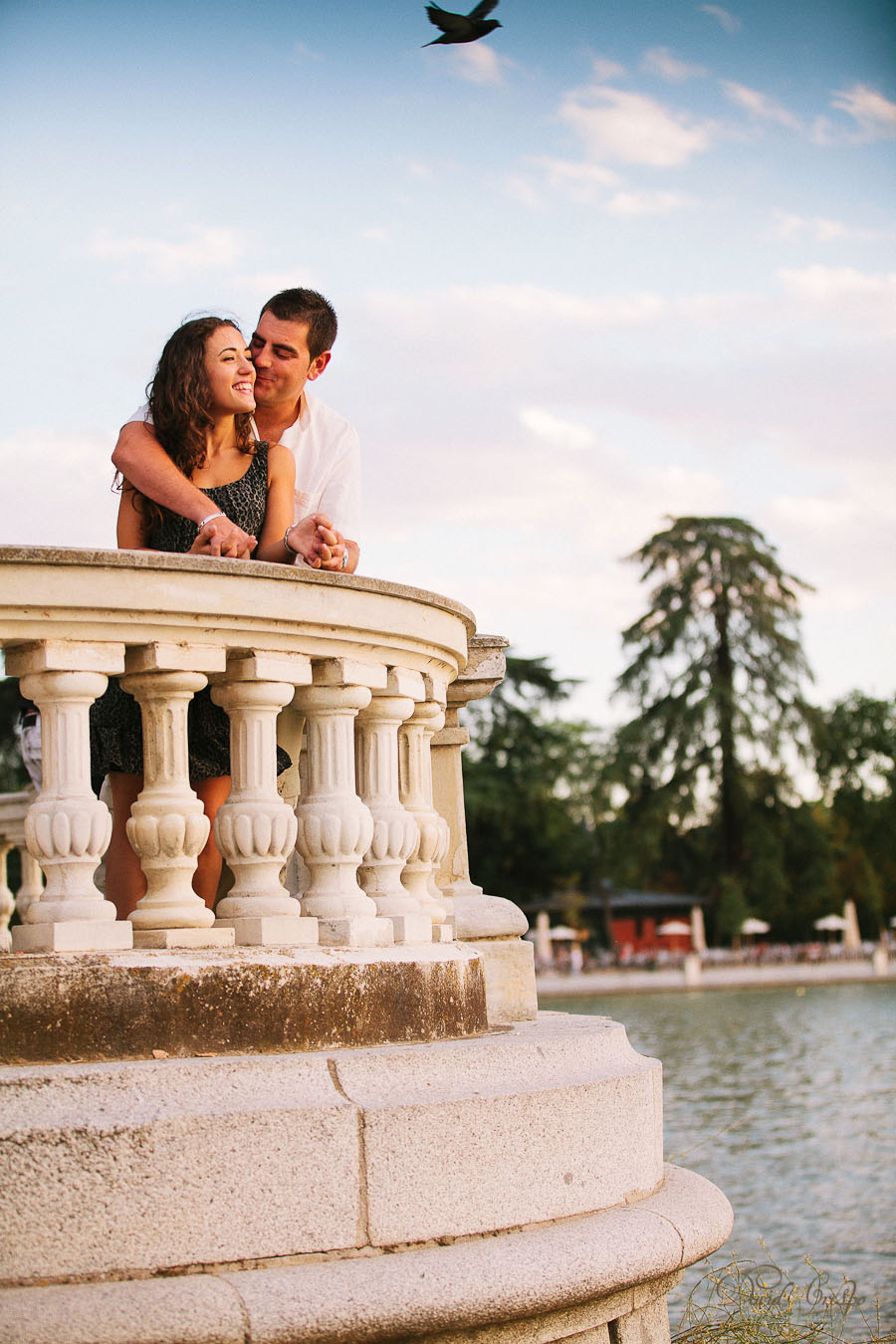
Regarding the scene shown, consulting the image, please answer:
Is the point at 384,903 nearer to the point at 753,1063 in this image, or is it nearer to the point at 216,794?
the point at 216,794

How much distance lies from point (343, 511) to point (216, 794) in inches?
42.2

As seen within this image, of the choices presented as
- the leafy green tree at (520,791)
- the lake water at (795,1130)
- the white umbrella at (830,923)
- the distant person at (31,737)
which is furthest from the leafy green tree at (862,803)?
the distant person at (31,737)

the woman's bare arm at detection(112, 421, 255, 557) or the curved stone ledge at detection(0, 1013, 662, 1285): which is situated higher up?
the woman's bare arm at detection(112, 421, 255, 557)

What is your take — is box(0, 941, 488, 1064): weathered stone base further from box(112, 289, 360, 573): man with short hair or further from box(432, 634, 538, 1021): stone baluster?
box(432, 634, 538, 1021): stone baluster

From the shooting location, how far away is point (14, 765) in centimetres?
4466

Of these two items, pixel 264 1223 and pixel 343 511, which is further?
pixel 343 511

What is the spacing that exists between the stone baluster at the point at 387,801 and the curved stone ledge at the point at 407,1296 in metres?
0.87

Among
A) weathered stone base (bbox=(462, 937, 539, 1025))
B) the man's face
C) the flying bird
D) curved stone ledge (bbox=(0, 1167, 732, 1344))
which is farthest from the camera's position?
the flying bird

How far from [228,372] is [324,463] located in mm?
795

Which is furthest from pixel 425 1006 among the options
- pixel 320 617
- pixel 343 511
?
pixel 343 511

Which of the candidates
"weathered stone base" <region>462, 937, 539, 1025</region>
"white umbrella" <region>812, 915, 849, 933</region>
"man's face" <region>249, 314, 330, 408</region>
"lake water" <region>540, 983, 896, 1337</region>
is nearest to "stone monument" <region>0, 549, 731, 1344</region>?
"weathered stone base" <region>462, 937, 539, 1025</region>

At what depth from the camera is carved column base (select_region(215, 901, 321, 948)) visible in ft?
10.8

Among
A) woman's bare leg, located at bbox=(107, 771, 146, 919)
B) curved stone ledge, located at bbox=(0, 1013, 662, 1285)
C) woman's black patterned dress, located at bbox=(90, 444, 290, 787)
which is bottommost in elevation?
curved stone ledge, located at bbox=(0, 1013, 662, 1285)

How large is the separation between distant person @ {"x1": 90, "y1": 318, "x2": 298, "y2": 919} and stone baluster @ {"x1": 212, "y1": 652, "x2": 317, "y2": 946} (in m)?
0.22
